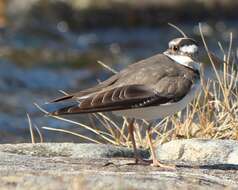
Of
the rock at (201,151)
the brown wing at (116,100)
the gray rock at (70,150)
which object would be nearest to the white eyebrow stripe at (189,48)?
the brown wing at (116,100)

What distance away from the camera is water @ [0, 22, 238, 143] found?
13.1 metres

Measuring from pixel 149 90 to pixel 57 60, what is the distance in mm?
10427

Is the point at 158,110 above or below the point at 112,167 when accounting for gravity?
above

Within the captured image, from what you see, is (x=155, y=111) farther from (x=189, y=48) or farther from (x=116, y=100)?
(x=189, y=48)

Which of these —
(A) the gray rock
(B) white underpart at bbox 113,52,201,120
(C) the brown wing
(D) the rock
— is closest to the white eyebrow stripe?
(B) white underpart at bbox 113,52,201,120

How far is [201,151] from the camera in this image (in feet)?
24.5

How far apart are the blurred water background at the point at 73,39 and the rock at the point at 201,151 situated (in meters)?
4.06

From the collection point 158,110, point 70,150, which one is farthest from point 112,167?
point 70,150

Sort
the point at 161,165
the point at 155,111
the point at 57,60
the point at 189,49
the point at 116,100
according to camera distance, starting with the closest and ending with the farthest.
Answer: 1. the point at 116,100
2. the point at 155,111
3. the point at 161,165
4. the point at 189,49
5. the point at 57,60

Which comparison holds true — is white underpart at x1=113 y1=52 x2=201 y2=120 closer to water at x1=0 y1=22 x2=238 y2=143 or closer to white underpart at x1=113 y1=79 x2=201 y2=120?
white underpart at x1=113 y1=79 x2=201 y2=120

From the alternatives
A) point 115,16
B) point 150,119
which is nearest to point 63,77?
point 115,16

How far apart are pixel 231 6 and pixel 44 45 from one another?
19.6ft

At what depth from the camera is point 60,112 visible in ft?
20.0

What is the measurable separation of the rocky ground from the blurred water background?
160 inches
